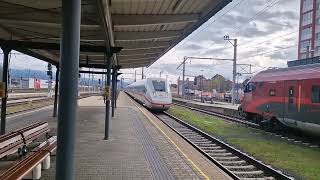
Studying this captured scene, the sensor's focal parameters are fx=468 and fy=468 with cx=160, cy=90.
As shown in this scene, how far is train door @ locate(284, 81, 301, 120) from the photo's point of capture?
20.0 meters

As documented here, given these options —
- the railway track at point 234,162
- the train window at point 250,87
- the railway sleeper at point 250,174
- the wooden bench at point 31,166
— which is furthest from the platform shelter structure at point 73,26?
the train window at point 250,87

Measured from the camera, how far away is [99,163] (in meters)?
11.5

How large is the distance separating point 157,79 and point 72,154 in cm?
3410

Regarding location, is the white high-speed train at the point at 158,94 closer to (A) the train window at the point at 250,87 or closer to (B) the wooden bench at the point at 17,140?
(A) the train window at the point at 250,87

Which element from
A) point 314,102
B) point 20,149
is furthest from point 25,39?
point 314,102

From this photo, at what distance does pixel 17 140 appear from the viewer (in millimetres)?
11500

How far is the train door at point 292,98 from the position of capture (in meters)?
20.0

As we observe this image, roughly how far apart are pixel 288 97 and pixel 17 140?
43.8 ft

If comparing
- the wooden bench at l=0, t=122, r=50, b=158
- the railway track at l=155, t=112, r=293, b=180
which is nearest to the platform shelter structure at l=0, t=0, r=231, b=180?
the wooden bench at l=0, t=122, r=50, b=158

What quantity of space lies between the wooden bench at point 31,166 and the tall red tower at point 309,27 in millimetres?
83495

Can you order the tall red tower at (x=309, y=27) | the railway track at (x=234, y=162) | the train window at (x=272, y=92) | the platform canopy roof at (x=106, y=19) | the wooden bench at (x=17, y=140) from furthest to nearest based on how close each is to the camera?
the tall red tower at (x=309, y=27)
the train window at (x=272, y=92)
the railway track at (x=234, y=162)
the platform canopy roof at (x=106, y=19)
the wooden bench at (x=17, y=140)

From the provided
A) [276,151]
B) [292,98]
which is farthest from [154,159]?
[292,98]

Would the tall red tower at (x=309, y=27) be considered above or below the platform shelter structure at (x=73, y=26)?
above

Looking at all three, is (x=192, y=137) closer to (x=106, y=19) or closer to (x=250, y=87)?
(x=250, y=87)
